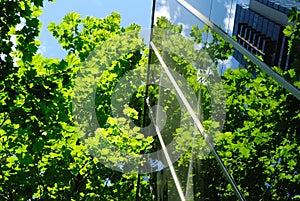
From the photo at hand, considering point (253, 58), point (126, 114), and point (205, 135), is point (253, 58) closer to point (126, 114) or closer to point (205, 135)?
point (205, 135)

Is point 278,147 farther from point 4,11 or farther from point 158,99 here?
point 158,99

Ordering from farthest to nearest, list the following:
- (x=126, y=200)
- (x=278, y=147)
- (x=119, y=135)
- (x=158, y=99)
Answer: (x=126, y=200) < (x=119, y=135) < (x=158, y=99) < (x=278, y=147)

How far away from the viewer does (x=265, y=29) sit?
266 cm

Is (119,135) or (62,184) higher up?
(119,135)

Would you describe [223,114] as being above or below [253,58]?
below

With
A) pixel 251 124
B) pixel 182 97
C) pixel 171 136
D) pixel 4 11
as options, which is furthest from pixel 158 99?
pixel 251 124

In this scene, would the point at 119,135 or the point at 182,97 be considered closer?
the point at 182,97

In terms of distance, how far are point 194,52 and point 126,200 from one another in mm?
9412

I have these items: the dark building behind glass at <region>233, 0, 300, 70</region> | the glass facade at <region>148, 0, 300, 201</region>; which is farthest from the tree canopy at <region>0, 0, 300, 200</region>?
the dark building behind glass at <region>233, 0, 300, 70</region>

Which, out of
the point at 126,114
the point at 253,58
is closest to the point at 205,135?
the point at 253,58

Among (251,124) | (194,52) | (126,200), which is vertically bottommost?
(126,200)

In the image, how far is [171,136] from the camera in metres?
6.09

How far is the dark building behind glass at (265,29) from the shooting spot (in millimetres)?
2319

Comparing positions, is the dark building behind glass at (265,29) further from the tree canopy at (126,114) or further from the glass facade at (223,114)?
the tree canopy at (126,114)
